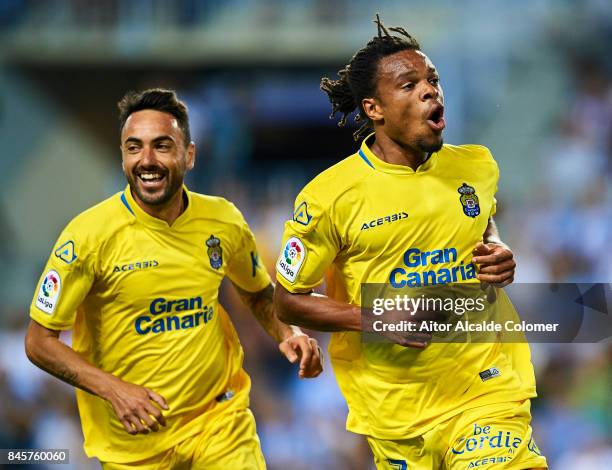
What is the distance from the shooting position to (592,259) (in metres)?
10.3

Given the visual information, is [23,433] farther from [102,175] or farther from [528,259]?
[102,175]

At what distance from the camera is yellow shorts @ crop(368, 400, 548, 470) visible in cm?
519

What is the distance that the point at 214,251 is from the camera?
234 inches

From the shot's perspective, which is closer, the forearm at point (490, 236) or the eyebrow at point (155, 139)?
the forearm at point (490, 236)

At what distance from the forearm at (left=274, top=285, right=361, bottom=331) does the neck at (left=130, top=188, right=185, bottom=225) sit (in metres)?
0.80

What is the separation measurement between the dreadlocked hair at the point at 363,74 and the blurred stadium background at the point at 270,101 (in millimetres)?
4858

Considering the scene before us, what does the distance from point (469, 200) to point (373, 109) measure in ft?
2.02

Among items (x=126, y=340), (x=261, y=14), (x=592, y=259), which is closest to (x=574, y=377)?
(x=592, y=259)

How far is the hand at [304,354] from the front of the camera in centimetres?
556

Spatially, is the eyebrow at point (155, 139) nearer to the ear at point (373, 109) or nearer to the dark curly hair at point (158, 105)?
the dark curly hair at point (158, 105)

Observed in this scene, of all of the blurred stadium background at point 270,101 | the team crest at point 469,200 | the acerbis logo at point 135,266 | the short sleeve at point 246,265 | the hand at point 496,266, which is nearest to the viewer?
the hand at point 496,266

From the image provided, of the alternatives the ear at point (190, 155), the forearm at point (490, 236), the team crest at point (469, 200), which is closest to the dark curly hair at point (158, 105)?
the ear at point (190, 155)

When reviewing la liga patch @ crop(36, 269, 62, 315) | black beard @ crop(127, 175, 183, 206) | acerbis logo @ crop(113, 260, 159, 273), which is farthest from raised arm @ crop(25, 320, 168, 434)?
black beard @ crop(127, 175, 183, 206)

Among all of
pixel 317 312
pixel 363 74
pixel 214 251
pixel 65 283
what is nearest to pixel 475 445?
pixel 317 312
